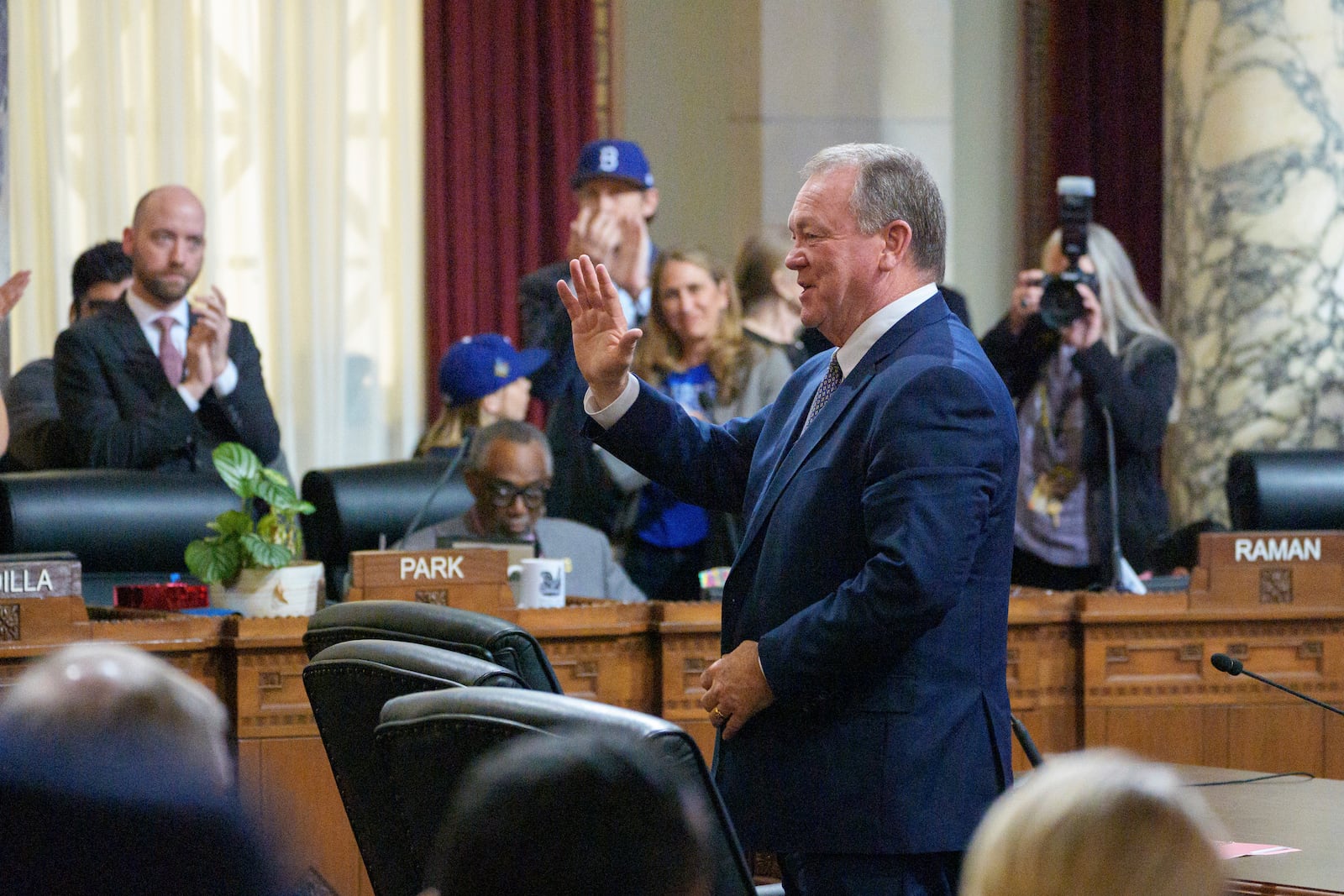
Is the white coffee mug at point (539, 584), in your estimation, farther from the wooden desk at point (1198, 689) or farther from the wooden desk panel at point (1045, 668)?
the wooden desk at point (1198, 689)

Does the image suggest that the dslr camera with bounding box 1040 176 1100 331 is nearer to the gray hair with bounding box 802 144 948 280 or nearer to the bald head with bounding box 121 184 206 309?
the bald head with bounding box 121 184 206 309

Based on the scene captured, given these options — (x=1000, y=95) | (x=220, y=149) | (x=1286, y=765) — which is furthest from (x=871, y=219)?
(x=1000, y=95)

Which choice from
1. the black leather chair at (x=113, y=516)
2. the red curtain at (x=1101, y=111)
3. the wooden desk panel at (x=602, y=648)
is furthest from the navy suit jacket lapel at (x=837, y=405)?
the red curtain at (x=1101, y=111)

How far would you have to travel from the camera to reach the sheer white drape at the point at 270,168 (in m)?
6.80

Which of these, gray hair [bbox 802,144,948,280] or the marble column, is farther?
the marble column

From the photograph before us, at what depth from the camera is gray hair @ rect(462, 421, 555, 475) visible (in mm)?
4152

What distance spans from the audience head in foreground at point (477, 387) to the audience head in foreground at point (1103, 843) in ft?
12.4

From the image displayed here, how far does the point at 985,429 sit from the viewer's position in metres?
2.22

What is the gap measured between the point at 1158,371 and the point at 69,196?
4160mm

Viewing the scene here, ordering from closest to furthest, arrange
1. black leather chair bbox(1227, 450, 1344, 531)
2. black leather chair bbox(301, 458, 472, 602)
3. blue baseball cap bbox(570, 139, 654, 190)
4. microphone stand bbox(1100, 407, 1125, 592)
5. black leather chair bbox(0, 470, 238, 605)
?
black leather chair bbox(0, 470, 238, 605) < microphone stand bbox(1100, 407, 1125, 592) < black leather chair bbox(301, 458, 472, 602) < black leather chair bbox(1227, 450, 1344, 531) < blue baseball cap bbox(570, 139, 654, 190)

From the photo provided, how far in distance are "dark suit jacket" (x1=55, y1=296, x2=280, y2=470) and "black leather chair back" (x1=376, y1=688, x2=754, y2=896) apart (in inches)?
110

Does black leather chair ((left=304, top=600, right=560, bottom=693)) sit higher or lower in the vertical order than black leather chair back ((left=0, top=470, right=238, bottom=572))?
higher

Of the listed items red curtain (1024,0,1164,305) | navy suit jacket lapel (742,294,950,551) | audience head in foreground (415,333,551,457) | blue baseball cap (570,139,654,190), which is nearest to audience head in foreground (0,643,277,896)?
navy suit jacket lapel (742,294,950,551)

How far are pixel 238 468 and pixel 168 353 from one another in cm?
112
